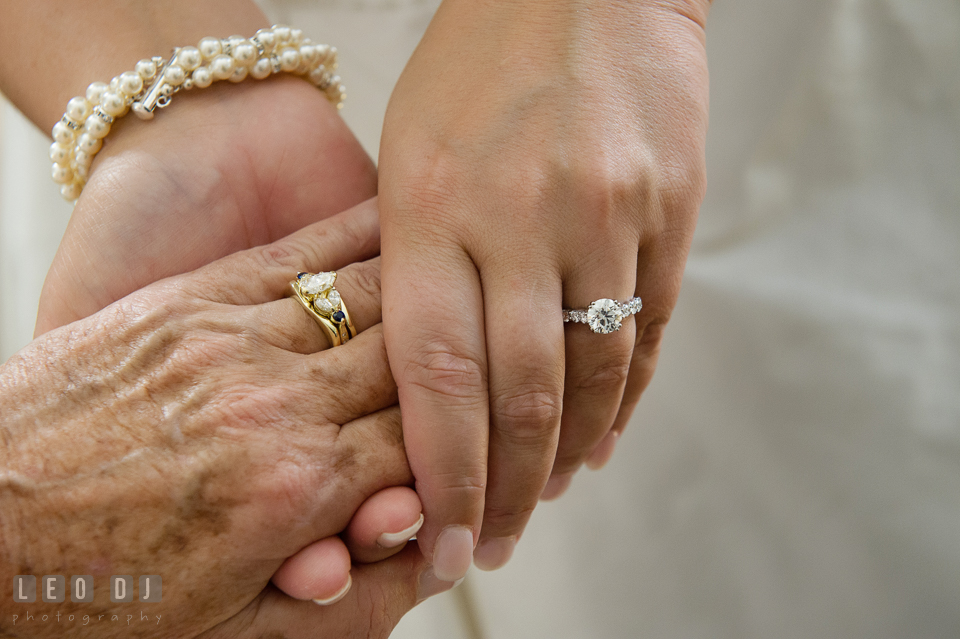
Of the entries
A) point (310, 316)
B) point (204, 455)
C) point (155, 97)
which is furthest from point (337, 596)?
point (155, 97)

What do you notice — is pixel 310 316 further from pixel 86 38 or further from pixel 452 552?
pixel 86 38

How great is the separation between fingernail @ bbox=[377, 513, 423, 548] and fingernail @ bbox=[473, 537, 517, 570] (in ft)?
0.39

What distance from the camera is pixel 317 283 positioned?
2.54 feet

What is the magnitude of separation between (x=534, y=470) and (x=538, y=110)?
373 millimetres

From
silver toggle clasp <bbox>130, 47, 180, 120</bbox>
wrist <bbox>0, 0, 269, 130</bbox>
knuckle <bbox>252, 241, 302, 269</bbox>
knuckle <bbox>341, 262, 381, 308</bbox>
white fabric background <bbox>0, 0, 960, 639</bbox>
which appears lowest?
white fabric background <bbox>0, 0, 960, 639</bbox>

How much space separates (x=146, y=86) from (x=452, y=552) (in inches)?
26.6

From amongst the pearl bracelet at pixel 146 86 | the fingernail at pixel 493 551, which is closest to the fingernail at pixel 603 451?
the fingernail at pixel 493 551

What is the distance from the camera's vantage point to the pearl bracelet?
0.84 m

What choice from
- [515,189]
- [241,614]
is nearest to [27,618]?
[241,614]

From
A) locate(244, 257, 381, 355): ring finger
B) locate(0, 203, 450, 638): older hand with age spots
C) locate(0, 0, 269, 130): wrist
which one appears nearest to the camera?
locate(0, 203, 450, 638): older hand with age spots

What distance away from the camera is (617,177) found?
67 cm

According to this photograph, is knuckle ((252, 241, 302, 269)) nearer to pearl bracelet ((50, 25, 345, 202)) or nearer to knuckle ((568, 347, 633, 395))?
pearl bracelet ((50, 25, 345, 202))

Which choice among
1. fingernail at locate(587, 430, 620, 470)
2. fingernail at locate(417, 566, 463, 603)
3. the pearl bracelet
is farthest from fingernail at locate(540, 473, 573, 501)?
the pearl bracelet

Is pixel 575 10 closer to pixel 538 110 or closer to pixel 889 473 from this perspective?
pixel 538 110
